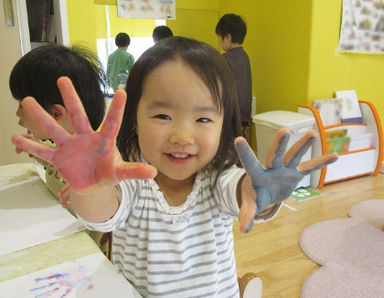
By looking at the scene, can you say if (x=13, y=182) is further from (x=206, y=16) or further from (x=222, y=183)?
(x=206, y=16)

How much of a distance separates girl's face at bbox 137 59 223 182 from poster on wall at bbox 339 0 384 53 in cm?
237

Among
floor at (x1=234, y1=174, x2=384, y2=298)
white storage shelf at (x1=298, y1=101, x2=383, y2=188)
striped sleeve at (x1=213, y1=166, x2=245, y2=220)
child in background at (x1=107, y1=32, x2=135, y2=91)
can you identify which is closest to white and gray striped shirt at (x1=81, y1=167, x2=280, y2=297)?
striped sleeve at (x1=213, y1=166, x2=245, y2=220)

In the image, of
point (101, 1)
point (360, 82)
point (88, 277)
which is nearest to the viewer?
point (88, 277)

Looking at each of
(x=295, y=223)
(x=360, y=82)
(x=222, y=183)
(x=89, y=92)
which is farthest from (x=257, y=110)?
(x=222, y=183)

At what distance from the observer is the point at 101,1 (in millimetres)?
2412

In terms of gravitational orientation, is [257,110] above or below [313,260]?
above

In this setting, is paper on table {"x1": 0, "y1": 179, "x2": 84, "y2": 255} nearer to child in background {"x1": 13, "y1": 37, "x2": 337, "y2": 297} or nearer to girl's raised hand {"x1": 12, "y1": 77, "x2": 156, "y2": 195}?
child in background {"x1": 13, "y1": 37, "x2": 337, "y2": 297}

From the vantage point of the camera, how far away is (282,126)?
220cm

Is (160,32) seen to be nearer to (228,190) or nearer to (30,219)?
(30,219)

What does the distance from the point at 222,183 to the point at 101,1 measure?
2.22 metres

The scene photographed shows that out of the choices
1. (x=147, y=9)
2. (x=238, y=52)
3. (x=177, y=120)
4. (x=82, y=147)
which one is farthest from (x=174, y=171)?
(x=147, y=9)

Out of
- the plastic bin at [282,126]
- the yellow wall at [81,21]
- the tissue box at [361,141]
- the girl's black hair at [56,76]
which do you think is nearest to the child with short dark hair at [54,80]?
the girl's black hair at [56,76]

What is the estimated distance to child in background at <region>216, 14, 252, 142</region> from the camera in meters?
2.47

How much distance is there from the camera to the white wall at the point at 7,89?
1.66 metres
